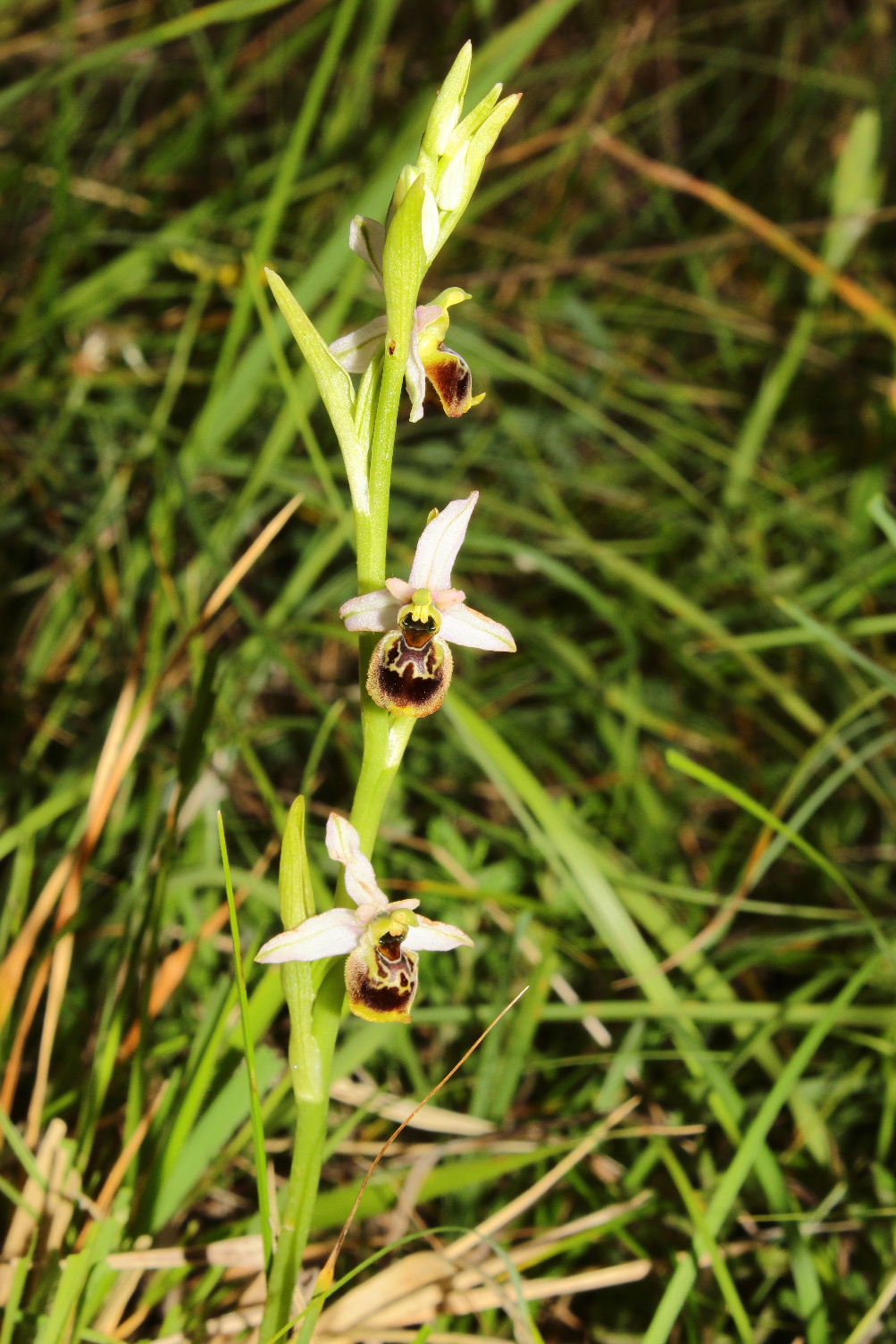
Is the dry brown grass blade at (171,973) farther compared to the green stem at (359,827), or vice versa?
the dry brown grass blade at (171,973)

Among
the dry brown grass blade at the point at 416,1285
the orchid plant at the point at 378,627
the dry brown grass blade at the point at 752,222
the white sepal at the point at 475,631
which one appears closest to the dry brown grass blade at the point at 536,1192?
the dry brown grass blade at the point at 416,1285

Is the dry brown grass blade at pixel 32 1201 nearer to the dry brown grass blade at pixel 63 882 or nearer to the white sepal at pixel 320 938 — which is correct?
the dry brown grass blade at pixel 63 882

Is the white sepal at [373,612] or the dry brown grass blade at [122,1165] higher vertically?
the white sepal at [373,612]

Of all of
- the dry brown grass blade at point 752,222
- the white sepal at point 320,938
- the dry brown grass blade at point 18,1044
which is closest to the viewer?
the white sepal at point 320,938

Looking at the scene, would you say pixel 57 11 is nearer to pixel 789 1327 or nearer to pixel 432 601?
pixel 432 601

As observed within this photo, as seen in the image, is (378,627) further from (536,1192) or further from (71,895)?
(536,1192)

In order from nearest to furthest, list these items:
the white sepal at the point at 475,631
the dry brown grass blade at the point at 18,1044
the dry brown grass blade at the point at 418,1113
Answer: the white sepal at the point at 475,631 < the dry brown grass blade at the point at 18,1044 < the dry brown grass blade at the point at 418,1113

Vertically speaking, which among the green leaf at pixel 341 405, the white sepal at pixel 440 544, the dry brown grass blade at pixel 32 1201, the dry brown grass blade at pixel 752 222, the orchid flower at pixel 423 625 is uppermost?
the dry brown grass blade at pixel 752 222

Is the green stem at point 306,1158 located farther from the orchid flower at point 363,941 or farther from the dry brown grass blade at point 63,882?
the dry brown grass blade at point 63,882
